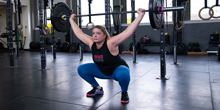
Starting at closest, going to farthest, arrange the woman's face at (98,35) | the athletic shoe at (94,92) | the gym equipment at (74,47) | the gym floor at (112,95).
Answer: the gym floor at (112,95) → the woman's face at (98,35) → the athletic shoe at (94,92) → the gym equipment at (74,47)

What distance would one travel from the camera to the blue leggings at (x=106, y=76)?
6.23 feet

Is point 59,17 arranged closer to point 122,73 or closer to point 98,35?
point 98,35

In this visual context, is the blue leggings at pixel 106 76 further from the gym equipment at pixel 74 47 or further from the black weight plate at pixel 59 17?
the gym equipment at pixel 74 47

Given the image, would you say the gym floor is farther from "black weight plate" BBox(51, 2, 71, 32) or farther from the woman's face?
"black weight plate" BBox(51, 2, 71, 32)

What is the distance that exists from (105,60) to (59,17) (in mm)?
1340

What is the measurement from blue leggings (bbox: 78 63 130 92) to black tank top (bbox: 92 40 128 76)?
5 cm

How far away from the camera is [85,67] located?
2119 millimetres

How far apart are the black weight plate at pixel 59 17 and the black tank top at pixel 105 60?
3.56 ft


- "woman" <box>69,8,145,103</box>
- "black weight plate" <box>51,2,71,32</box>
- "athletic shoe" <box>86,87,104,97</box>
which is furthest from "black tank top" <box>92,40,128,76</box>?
"black weight plate" <box>51,2,71,32</box>

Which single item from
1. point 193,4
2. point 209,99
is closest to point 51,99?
point 209,99

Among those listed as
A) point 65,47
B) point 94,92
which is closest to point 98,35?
point 94,92

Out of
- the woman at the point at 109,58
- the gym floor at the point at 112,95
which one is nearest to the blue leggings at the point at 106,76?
the woman at the point at 109,58

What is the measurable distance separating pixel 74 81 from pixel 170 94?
146 centimetres

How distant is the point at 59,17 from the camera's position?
2934mm
